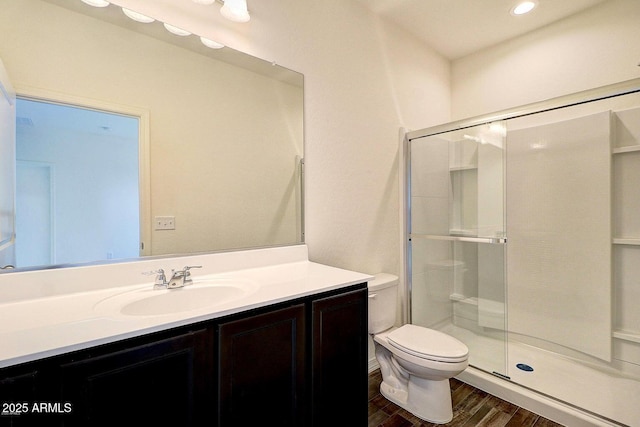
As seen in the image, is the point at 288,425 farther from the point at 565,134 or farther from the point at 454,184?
the point at 565,134

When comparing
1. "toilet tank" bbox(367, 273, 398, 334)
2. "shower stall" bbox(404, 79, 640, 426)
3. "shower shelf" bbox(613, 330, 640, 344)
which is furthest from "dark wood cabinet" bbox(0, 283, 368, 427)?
"shower shelf" bbox(613, 330, 640, 344)

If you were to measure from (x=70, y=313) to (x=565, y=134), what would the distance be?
10.00ft

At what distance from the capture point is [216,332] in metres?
0.93

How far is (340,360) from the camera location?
1263 millimetres

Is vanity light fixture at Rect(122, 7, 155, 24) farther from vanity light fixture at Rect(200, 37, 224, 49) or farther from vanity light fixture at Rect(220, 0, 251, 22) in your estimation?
vanity light fixture at Rect(220, 0, 251, 22)

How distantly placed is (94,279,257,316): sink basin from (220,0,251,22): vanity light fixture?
1291 millimetres

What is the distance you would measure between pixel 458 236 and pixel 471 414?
116cm

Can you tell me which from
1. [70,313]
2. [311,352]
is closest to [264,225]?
[311,352]

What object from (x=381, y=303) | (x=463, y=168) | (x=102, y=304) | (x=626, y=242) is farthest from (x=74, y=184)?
(x=626, y=242)

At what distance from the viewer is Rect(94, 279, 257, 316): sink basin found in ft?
3.44

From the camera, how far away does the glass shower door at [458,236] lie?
221 cm

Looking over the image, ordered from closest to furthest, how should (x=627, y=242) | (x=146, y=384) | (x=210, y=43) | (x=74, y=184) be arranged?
(x=146, y=384)
(x=74, y=184)
(x=210, y=43)
(x=627, y=242)

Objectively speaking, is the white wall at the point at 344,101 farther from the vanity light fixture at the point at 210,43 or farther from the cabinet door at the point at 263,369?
the cabinet door at the point at 263,369

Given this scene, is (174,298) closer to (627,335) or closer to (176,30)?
(176,30)
